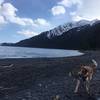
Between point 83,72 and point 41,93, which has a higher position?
point 83,72

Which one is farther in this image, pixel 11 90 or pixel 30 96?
pixel 11 90

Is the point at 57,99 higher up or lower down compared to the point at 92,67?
lower down

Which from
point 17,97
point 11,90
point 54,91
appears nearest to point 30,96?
point 17,97

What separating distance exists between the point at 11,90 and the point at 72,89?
12.6 ft

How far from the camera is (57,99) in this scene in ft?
45.5

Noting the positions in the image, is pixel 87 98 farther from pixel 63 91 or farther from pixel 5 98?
pixel 5 98

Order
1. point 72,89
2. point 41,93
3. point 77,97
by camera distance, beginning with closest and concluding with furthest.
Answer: point 77,97, point 41,93, point 72,89

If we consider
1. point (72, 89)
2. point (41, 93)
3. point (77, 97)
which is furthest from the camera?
point (72, 89)

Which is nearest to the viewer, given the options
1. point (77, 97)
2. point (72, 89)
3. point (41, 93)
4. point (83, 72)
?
point (83, 72)

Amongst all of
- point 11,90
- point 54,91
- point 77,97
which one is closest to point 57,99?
point 77,97

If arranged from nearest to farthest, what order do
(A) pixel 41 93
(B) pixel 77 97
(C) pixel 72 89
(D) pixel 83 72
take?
(D) pixel 83 72 → (B) pixel 77 97 → (A) pixel 41 93 → (C) pixel 72 89

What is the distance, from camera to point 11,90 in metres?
17.3

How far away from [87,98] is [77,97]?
0.54 m

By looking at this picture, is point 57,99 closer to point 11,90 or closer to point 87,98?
point 87,98
